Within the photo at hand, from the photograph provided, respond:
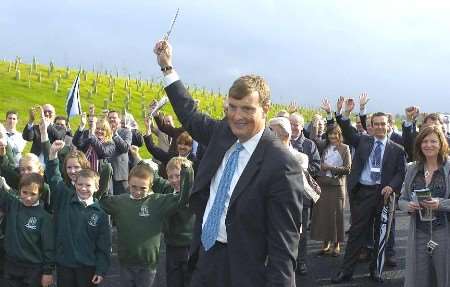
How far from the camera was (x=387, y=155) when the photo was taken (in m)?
6.51

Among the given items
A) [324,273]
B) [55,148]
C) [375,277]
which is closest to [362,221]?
[375,277]

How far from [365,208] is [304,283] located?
46.3 inches

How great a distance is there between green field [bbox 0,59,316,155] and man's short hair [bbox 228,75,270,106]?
19.1m

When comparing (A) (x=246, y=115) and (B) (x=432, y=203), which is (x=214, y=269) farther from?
(B) (x=432, y=203)

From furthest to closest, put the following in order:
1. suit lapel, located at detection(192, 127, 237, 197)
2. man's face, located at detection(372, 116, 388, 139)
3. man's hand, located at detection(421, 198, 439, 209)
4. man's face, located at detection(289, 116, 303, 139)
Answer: man's face, located at detection(289, 116, 303, 139) → man's face, located at detection(372, 116, 388, 139) → man's hand, located at detection(421, 198, 439, 209) → suit lapel, located at detection(192, 127, 237, 197)

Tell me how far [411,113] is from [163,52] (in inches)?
264

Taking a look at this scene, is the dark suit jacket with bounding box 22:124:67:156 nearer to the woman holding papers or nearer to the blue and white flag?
the blue and white flag

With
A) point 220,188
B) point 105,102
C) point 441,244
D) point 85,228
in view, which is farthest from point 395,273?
point 105,102

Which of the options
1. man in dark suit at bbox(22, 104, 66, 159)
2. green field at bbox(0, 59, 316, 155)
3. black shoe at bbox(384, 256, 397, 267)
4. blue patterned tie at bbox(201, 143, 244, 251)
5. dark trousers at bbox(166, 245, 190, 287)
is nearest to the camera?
blue patterned tie at bbox(201, 143, 244, 251)

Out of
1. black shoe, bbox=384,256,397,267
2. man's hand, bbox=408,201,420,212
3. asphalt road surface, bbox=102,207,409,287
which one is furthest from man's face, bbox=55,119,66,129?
man's hand, bbox=408,201,420,212

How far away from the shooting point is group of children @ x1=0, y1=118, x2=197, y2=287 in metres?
4.79

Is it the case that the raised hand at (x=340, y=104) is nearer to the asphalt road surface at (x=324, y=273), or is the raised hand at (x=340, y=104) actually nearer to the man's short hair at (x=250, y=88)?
the asphalt road surface at (x=324, y=273)

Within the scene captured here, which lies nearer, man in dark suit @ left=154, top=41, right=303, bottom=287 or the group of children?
man in dark suit @ left=154, top=41, right=303, bottom=287

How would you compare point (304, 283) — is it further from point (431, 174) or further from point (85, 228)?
point (85, 228)
